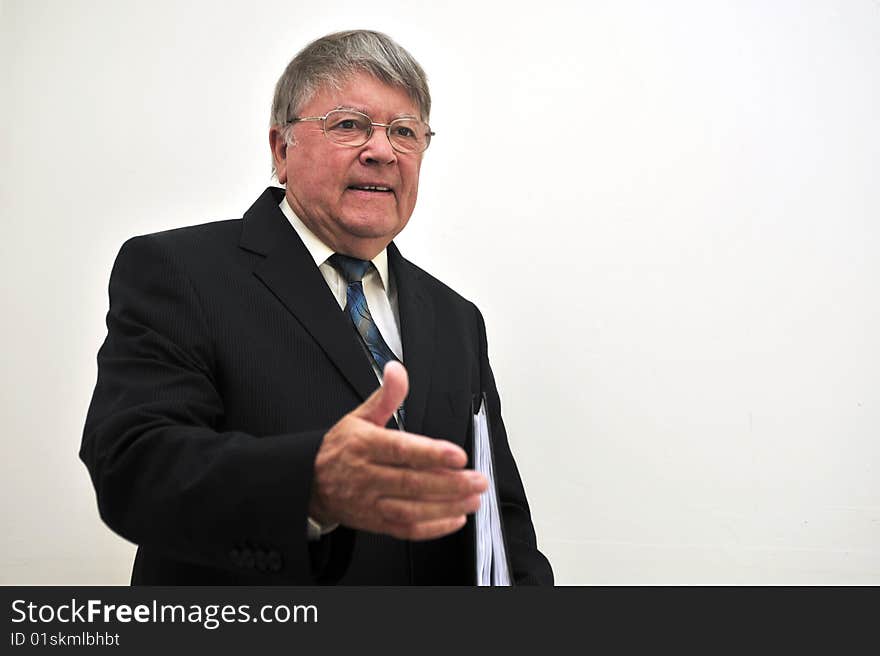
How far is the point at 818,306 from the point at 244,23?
4.92 ft

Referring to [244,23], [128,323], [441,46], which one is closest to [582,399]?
[441,46]

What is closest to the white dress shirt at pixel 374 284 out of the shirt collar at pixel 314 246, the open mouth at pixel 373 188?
the shirt collar at pixel 314 246

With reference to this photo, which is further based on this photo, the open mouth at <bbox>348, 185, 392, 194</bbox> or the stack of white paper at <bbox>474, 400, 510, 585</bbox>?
the open mouth at <bbox>348, 185, 392, 194</bbox>

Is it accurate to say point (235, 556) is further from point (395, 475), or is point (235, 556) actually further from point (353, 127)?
point (353, 127)

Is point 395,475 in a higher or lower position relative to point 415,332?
lower

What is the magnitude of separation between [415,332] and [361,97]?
1.34 feet

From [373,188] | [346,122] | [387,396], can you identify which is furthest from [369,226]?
[387,396]

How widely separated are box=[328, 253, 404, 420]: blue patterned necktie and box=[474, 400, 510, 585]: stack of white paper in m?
0.13

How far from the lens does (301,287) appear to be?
1.27 m

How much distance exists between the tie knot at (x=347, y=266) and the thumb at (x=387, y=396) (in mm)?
605

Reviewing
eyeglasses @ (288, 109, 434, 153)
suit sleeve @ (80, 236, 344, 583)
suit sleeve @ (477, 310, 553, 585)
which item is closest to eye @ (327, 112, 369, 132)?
eyeglasses @ (288, 109, 434, 153)

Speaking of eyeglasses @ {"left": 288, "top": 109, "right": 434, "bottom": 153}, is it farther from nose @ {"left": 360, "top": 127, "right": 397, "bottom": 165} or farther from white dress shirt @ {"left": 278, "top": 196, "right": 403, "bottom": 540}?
white dress shirt @ {"left": 278, "top": 196, "right": 403, "bottom": 540}

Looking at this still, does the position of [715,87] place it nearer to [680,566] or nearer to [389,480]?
[680,566]

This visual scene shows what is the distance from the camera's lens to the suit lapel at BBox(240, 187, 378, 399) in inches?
47.3
